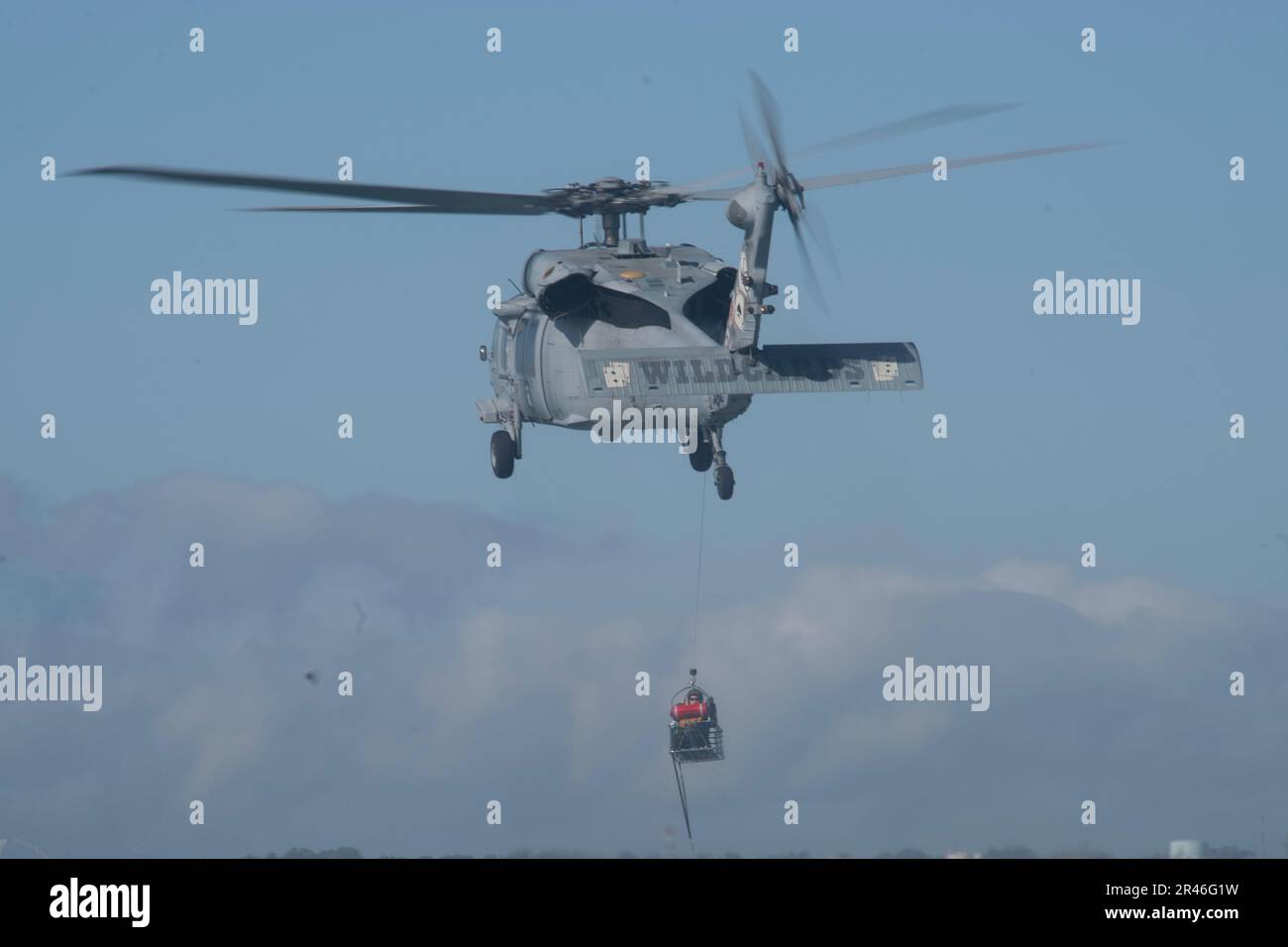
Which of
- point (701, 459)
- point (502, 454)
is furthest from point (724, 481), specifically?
point (502, 454)

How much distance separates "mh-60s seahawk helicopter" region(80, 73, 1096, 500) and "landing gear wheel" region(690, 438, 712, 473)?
0.13ft

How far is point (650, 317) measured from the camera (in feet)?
188

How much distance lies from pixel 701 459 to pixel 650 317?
630 centimetres

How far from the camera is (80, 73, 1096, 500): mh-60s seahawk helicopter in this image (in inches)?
2116

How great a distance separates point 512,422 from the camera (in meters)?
62.6

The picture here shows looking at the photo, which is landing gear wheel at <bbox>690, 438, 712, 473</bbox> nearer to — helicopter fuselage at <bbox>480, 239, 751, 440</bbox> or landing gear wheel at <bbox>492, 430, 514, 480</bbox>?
helicopter fuselage at <bbox>480, 239, 751, 440</bbox>

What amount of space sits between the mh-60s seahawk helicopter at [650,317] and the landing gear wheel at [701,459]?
0.04m

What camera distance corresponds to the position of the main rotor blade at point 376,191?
50562 mm

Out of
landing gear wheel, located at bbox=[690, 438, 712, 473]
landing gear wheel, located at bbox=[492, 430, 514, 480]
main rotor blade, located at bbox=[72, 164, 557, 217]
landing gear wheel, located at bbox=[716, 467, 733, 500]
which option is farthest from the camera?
landing gear wheel, located at bbox=[492, 430, 514, 480]
